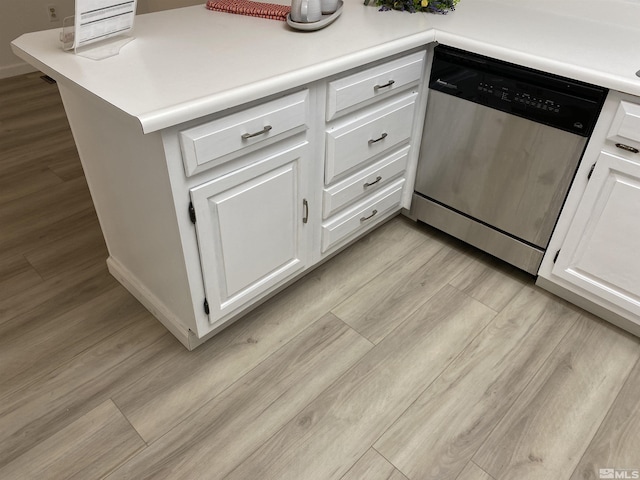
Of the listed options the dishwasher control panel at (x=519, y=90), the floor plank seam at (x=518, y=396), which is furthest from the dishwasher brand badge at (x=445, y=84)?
the floor plank seam at (x=518, y=396)

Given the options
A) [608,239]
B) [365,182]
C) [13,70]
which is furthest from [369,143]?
[13,70]

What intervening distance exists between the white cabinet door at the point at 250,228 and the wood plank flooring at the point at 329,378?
0.76 feet

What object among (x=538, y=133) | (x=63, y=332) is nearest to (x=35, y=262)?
(x=63, y=332)

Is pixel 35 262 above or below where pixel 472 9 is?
below

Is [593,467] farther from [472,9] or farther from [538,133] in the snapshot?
[472,9]

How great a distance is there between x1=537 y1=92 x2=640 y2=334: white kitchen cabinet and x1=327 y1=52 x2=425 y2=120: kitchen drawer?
641 millimetres

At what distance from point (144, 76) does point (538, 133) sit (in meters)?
1.25

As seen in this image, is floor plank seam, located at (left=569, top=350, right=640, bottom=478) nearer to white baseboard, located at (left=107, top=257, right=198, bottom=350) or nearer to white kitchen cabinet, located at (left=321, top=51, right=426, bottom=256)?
white kitchen cabinet, located at (left=321, top=51, right=426, bottom=256)

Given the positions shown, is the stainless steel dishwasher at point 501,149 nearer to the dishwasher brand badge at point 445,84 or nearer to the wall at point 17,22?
the dishwasher brand badge at point 445,84

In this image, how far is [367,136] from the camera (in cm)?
173

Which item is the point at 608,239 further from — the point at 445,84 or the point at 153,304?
the point at 153,304

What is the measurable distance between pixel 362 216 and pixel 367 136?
14.0 inches

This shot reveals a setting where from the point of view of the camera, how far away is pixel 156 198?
1316 mm

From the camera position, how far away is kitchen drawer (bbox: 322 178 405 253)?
1.84 metres
